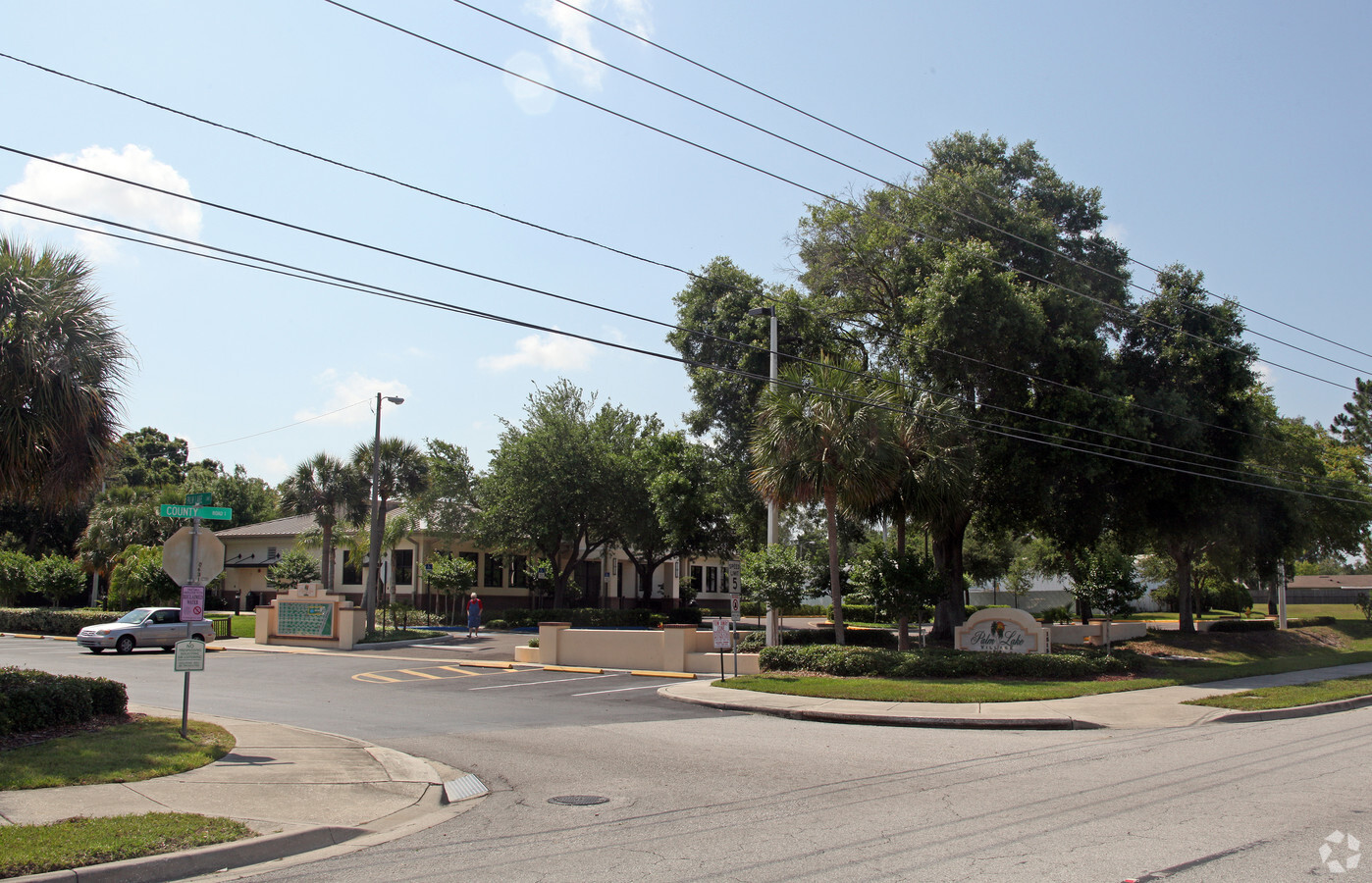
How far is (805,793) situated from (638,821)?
204 cm

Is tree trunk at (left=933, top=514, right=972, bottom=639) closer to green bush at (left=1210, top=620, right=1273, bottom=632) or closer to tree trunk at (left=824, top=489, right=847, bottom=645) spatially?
tree trunk at (left=824, top=489, right=847, bottom=645)

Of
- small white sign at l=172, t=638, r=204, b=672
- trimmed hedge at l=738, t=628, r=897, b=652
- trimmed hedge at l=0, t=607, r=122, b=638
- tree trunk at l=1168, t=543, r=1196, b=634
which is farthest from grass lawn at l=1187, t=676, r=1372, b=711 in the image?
trimmed hedge at l=0, t=607, r=122, b=638

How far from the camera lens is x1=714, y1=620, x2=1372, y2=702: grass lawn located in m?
18.4

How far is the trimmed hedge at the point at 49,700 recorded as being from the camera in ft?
38.0

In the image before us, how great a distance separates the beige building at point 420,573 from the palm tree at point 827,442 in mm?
27498

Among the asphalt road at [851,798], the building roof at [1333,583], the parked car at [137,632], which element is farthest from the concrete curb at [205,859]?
the building roof at [1333,583]

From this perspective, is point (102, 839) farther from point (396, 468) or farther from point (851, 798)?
point (396, 468)

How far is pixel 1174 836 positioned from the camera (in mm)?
7449

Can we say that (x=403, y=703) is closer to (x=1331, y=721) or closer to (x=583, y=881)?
(x=583, y=881)

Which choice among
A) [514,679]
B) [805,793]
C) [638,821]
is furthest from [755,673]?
[638,821]

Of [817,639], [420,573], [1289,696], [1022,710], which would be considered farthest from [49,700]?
[420,573]

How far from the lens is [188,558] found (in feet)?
40.0

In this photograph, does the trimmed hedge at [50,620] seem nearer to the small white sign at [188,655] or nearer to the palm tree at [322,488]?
the palm tree at [322,488]

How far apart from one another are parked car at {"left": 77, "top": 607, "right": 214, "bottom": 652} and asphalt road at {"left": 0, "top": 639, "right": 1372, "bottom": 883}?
15.2 meters
